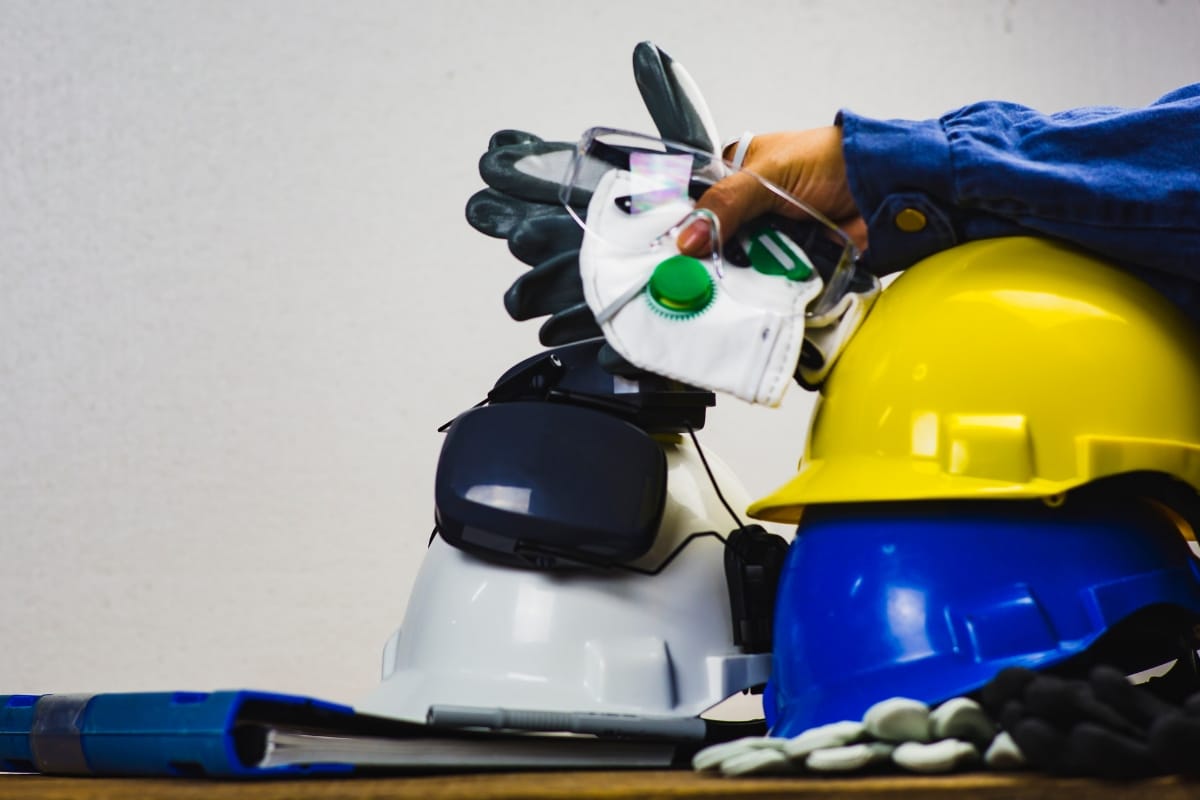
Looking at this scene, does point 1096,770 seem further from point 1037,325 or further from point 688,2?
point 688,2

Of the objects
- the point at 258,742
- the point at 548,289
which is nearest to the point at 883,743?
the point at 258,742

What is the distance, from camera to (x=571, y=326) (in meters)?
0.67

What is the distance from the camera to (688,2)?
132 cm

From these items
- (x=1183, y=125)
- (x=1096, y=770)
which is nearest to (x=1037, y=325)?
(x=1183, y=125)

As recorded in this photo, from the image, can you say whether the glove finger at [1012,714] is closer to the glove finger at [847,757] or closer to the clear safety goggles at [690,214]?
the glove finger at [847,757]

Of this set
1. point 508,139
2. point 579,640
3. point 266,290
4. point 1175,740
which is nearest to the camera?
point 1175,740

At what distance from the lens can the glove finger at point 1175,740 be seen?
0.36 m

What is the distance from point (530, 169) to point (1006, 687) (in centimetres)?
42

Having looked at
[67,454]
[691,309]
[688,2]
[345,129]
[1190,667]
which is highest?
[688,2]

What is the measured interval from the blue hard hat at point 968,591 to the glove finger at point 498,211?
0.94ft

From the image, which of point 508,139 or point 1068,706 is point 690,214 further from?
point 1068,706

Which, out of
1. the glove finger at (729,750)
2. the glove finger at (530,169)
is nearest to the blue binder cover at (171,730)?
the glove finger at (729,750)

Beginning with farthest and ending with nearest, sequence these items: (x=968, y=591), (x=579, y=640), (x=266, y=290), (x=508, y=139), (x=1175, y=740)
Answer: (x=266, y=290)
(x=508, y=139)
(x=579, y=640)
(x=968, y=591)
(x=1175, y=740)

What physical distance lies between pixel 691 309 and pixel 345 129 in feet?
2.59
